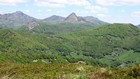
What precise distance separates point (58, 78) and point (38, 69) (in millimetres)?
5278

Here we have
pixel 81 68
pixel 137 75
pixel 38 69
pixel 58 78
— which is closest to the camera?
pixel 137 75

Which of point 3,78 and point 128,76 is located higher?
point 128,76

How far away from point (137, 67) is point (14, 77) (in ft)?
30.6

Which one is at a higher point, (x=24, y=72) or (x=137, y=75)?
(x=137, y=75)

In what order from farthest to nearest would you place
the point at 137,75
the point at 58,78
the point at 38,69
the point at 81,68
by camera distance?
the point at 38,69 → the point at 81,68 → the point at 58,78 → the point at 137,75

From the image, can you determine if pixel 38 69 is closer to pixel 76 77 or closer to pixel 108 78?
pixel 76 77

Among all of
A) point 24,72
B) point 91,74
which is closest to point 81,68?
point 91,74

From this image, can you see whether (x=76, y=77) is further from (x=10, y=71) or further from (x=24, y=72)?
(x=10, y=71)

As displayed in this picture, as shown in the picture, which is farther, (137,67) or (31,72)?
(31,72)

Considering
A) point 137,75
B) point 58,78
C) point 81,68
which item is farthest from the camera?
point 81,68

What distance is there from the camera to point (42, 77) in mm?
18500

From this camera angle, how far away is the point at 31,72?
21.8 meters

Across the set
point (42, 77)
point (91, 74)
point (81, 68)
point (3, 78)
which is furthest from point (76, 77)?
point (3, 78)

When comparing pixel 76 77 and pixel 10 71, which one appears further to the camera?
pixel 10 71
